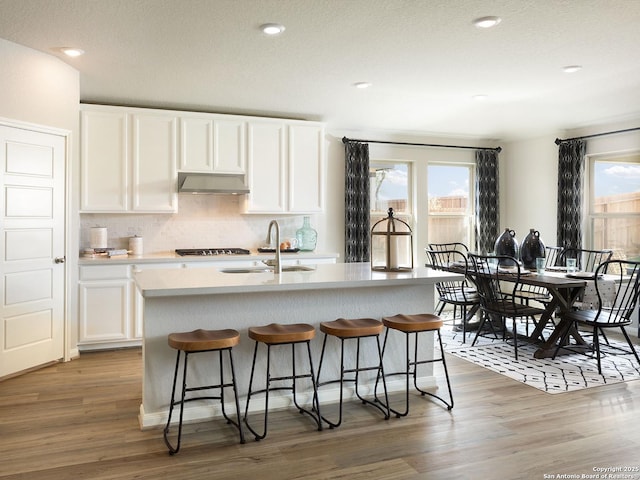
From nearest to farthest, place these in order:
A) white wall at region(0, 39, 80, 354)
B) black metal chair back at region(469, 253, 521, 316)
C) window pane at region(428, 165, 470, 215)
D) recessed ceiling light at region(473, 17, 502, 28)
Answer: recessed ceiling light at region(473, 17, 502, 28)
white wall at region(0, 39, 80, 354)
black metal chair back at region(469, 253, 521, 316)
window pane at region(428, 165, 470, 215)

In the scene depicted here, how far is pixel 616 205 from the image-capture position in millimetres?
6352

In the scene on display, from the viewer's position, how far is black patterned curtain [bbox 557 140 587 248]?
6512 millimetres

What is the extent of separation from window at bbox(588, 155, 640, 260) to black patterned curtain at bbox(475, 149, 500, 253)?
1287mm

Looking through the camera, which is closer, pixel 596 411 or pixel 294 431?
pixel 294 431

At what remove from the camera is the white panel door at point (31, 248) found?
4164mm

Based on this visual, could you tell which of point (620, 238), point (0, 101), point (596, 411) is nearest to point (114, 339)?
point (0, 101)

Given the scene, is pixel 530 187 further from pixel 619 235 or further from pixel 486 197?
pixel 619 235

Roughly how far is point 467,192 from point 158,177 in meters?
4.42

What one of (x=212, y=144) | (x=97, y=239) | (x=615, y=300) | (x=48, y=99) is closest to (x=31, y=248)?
(x=97, y=239)

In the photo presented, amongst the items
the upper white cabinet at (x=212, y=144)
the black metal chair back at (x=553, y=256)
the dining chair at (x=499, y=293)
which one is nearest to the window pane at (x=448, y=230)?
the black metal chair back at (x=553, y=256)

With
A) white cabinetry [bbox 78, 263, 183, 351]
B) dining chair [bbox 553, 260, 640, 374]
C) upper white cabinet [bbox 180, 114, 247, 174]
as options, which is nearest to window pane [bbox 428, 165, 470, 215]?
dining chair [bbox 553, 260, 640, 374]

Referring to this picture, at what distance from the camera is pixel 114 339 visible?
515cm

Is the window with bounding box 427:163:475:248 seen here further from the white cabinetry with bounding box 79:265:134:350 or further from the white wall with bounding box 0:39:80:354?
the white wall with bounding box 0:39:80:354

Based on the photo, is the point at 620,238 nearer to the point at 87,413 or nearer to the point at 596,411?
the point at 596,411
